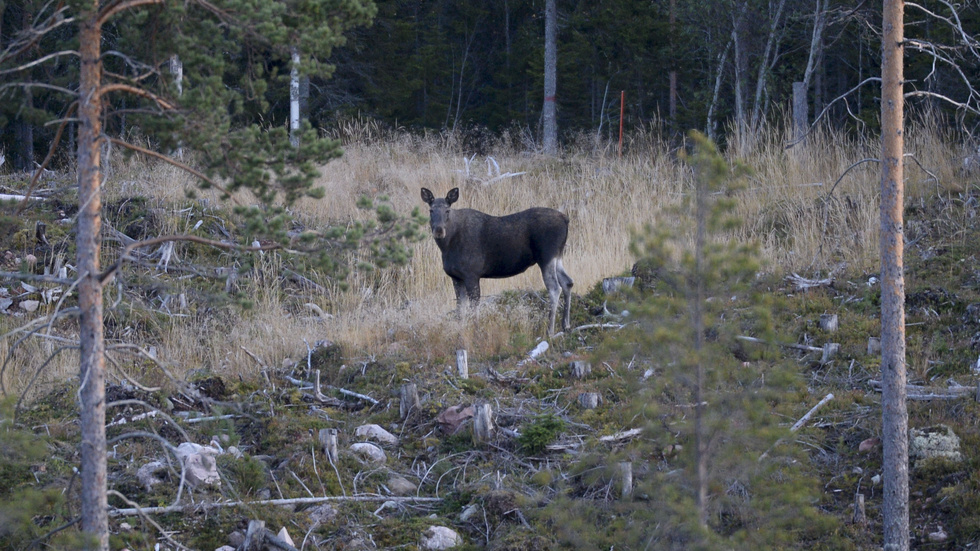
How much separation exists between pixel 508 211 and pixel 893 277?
30.4ft

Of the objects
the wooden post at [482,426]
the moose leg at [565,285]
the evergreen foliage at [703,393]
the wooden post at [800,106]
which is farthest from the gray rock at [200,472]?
the wooden post at [800,106]

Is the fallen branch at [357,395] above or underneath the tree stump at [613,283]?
underneath

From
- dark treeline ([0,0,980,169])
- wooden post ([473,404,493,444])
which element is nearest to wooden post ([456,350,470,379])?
wooden post ([473,404,493,444])

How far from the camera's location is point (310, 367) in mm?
7871

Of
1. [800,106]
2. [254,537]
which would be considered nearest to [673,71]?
[800,106]

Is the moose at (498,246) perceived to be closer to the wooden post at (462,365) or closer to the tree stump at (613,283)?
the tree stump at (613,283)

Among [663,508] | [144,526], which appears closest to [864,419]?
[663,508]

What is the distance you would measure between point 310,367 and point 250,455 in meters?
1.82

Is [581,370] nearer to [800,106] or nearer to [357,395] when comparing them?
[357,395]

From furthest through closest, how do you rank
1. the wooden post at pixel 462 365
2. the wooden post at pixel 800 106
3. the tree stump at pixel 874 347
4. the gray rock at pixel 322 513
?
the wooden post at pixel 800 106, the wooden post at pixel 462 365, the tree stump at pixel 874 347, the gray rock at pixel 322 513

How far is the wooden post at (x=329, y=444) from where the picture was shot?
236 inches

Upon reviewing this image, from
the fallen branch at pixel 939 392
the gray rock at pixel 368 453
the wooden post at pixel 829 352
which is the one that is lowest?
the gray rock at pixel 368 453

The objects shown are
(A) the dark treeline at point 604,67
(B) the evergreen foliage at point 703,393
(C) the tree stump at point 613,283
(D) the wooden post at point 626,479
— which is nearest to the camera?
(B) the evergreen foliage at point 703,393

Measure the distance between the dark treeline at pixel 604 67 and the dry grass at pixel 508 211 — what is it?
4.00m
